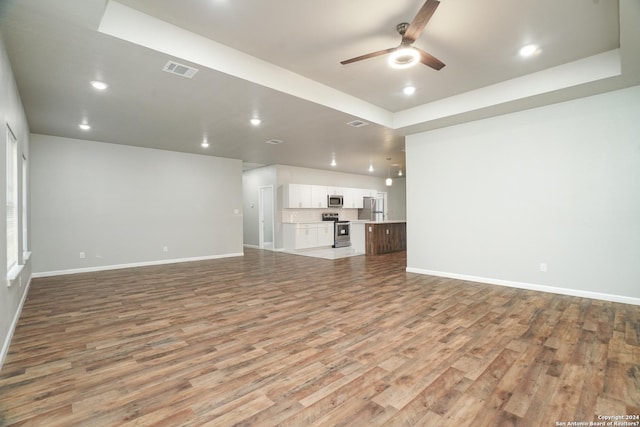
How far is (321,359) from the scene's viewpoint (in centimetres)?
238

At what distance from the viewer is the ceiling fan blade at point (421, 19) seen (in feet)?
7.27

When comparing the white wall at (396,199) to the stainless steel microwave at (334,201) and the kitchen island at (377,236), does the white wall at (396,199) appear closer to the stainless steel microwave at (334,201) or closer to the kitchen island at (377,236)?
the stainless steel microwave at (334,201)

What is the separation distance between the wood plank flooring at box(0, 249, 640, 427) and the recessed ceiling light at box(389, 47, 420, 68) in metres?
2.71

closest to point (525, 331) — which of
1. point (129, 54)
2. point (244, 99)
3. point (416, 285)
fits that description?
point (416, 285)

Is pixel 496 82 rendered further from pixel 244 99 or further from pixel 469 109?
pixel 244 99

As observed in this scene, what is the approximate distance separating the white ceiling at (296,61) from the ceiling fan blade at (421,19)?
257 millimetres

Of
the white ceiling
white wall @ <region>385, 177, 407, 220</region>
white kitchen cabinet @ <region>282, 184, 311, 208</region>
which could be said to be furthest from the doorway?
white wall @ <region>385, 177, 407, 220</region>

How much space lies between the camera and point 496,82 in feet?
14.0

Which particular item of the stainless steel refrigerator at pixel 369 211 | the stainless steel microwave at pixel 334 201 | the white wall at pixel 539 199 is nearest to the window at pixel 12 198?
the white wall at pixel 539 199

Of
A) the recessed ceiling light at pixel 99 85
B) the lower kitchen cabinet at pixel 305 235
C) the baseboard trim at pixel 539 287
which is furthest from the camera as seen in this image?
the lower kitchen cabinet at pixel 305 235

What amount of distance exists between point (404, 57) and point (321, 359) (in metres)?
2.93

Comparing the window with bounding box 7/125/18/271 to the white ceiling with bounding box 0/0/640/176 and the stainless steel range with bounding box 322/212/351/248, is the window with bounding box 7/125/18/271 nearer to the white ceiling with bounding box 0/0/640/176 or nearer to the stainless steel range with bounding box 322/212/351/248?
the white ceiling with bounding box 0/0/640/176

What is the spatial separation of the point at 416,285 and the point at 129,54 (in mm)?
4746

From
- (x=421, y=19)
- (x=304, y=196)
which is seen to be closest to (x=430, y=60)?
(x=421, y=19)
